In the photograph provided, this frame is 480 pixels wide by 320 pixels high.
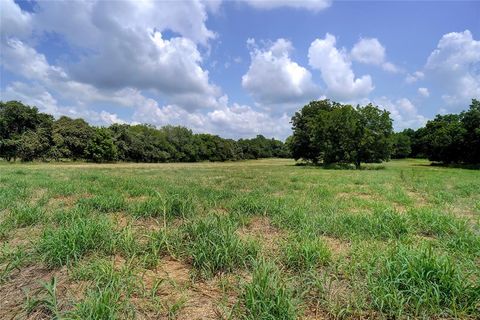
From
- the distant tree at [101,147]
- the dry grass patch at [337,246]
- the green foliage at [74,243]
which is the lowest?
the dry grass patch at [337,246]

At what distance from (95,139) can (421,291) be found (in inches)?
2779

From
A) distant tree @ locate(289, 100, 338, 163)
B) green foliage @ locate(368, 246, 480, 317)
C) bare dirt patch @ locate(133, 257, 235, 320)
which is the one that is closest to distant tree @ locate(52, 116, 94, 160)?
distant tree @ locate(289, 100, 338, 163)

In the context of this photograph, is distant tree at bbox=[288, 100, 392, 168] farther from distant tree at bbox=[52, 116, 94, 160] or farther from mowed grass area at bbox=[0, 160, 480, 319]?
distant tree at bbox=[52, 116, 94, 160]

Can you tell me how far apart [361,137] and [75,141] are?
175 feet

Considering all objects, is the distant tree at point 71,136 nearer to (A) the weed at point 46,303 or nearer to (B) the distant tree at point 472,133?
(A) the weed at point 46,303

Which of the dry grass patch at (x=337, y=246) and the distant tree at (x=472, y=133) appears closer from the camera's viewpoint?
the dry grass patch at (x=337, y=246)

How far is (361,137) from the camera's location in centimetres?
4134

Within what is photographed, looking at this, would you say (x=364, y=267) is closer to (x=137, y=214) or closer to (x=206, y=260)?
(x=206, y=260)

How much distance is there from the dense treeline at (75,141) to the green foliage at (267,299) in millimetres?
62757

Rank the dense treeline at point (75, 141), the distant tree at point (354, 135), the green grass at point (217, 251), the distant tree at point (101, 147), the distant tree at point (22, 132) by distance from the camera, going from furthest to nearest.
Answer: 1. the distant tree at point (101, 147)
2. the dense treeline at point (75, 141)
3. the distant tree at point (22, 132)
4. the distant tree at point (354, 135)
5. the green grass at point (217, 251)

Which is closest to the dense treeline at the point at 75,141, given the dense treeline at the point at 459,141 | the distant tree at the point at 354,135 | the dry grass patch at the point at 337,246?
the distant tree at the point at 354,135

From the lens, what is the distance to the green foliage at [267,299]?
108 inches

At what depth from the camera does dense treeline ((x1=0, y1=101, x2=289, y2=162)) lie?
55125 mm

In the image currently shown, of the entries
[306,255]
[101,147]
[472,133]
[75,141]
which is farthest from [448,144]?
[75,141]
